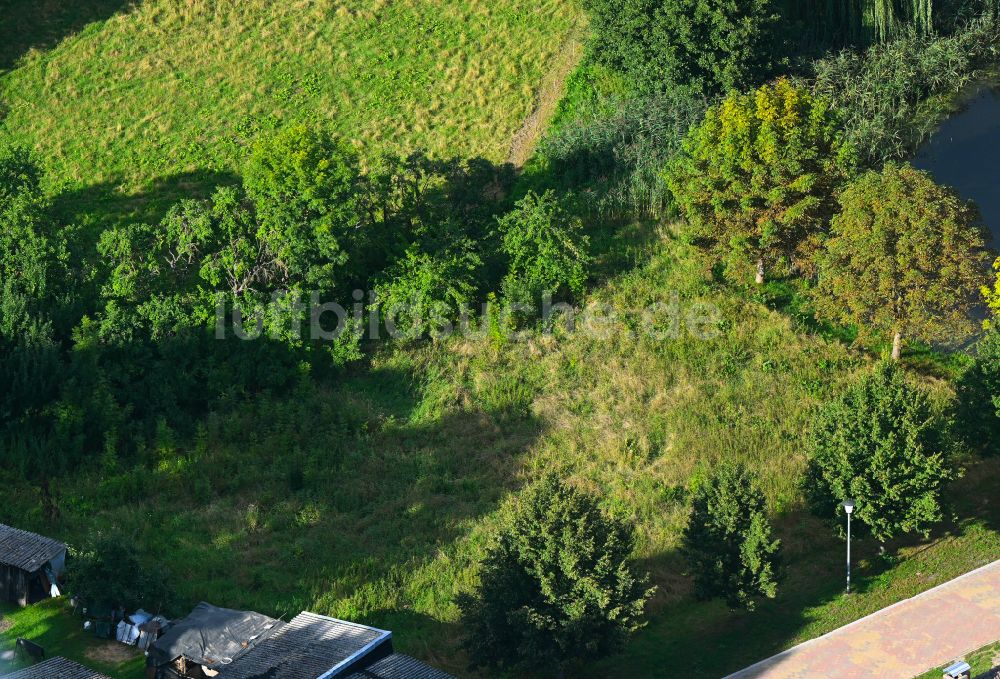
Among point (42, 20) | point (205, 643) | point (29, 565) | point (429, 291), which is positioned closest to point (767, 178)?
point (429, 291)

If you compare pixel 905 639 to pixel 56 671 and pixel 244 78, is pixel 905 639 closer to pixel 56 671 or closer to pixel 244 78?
pixel 56 671

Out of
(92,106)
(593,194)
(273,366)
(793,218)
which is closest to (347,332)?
(273,366)

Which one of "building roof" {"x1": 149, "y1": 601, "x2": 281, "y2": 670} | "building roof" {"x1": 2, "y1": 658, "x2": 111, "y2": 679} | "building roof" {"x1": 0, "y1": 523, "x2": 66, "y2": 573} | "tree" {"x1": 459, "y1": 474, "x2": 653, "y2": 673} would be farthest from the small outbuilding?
"building roof" {"x1": 0, "y1": 523, "x2": 66, "y2": 573}

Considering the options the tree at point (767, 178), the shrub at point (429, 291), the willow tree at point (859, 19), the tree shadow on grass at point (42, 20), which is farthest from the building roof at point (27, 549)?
the willow tree at point (859, 19)

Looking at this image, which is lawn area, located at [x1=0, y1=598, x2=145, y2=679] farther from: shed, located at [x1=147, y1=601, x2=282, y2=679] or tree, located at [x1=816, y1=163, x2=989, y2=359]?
tree, located at [x1=816, y1=163, x2=989, y2=359]

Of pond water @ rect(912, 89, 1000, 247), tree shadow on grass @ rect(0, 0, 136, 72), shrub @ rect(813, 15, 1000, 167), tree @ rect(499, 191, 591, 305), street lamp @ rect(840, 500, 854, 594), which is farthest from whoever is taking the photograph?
tree shadow on grass @ rect(0, 0, 136, 72)

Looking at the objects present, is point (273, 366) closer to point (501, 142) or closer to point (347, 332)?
point (347, 332)
